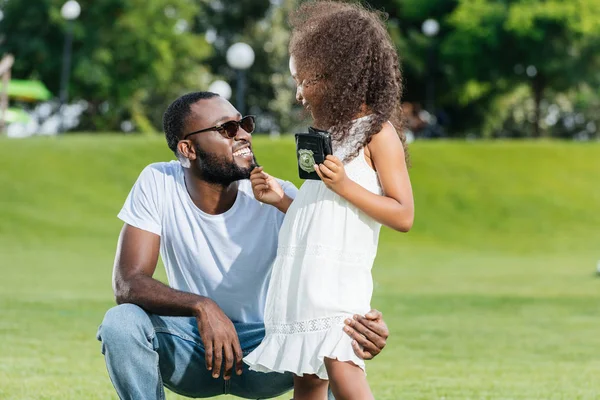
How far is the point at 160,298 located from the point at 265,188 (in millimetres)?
636

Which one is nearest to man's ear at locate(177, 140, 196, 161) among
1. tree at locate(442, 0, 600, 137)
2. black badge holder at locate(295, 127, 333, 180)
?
black badge holder at locate(295, 127, 333, 180)

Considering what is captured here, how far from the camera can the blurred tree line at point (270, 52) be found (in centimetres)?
4906

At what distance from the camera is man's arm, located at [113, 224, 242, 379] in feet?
14.7

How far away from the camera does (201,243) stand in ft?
16.0

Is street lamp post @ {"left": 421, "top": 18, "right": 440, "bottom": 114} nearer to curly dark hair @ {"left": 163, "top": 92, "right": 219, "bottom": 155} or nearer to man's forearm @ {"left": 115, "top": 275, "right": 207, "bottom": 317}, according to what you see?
curly dark hair @ {"left": 163, "top": 92, "right": 219, "bottom": 155}

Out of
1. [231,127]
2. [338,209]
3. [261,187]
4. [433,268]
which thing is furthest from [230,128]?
[433,268]

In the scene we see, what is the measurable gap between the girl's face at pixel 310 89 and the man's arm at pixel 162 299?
893mm

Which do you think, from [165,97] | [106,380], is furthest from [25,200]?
[165,97]

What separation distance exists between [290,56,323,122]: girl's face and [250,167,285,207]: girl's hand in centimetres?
35

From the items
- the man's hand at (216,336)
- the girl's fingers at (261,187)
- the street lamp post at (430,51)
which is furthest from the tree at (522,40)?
the man's hand at (216,336)

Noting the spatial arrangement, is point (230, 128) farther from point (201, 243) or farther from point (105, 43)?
point (105, 43)

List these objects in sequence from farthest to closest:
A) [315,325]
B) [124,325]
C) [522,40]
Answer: [522,40]
[124,325]
[315,325]

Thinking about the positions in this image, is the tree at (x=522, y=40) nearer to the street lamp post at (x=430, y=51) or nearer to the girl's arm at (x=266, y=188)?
the street lamp post at (x=430, y=51)

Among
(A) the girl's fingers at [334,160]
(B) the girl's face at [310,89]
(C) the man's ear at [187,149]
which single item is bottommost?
(C) the man's ear at [187,149]
